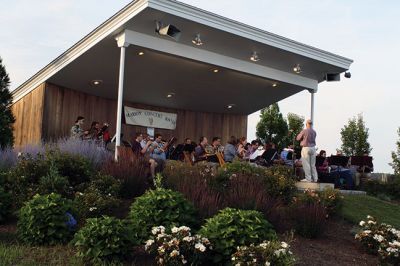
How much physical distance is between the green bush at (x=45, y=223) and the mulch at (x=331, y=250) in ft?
8.31

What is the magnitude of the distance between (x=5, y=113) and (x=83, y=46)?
2540mm

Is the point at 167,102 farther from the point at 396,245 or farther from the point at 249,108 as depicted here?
the point at 396,245

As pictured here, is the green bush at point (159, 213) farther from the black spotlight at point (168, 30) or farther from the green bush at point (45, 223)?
the black spotlight at point (168, 30)

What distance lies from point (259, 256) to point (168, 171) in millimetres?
3503

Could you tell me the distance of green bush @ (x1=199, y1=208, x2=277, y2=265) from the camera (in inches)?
187

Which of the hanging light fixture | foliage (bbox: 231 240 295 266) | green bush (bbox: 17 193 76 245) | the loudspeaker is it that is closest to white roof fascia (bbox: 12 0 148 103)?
the hanging light fixture

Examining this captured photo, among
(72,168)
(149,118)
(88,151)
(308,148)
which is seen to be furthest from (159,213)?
(149,118)

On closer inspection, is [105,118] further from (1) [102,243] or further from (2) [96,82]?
(1) [102,243]

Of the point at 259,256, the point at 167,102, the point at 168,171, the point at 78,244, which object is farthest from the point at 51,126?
the point at 259,256

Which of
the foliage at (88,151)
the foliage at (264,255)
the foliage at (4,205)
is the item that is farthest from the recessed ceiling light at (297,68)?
the foliage at (264,255)

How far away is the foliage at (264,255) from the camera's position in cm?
432

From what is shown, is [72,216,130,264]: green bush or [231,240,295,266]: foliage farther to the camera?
[72,216,130,264]: green bush

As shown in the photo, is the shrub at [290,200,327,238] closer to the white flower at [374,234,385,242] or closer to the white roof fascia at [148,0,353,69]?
the white flower at [374,234,385,242]

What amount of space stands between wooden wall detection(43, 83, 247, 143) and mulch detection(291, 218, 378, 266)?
8.41 meters
